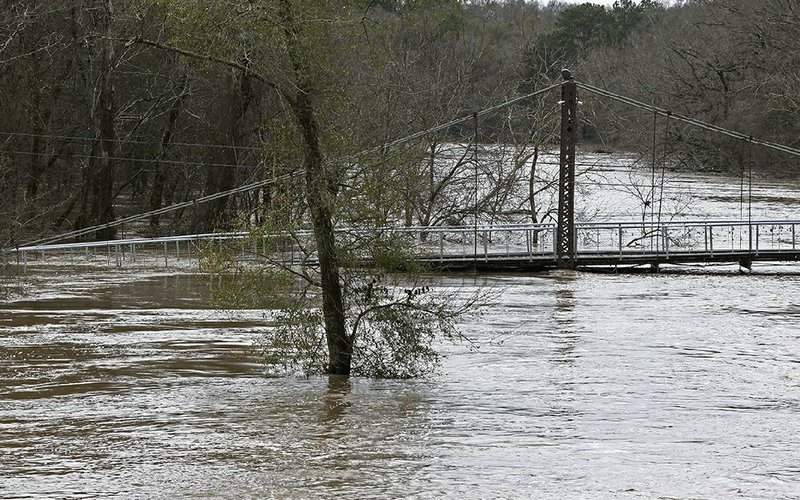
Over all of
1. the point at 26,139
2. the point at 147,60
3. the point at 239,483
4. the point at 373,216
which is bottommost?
the point at 239,483

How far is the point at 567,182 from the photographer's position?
1772 inches

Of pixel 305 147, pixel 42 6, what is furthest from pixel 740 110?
pixel 305 147

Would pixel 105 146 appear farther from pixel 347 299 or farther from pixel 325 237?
pixel 325 237

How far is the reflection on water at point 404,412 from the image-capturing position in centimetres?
1265

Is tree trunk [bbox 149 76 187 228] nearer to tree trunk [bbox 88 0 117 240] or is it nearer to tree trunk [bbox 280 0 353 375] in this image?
tree trunk [bbox 88 0 117 240]

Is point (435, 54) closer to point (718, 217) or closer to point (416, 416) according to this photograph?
point (718, 217)

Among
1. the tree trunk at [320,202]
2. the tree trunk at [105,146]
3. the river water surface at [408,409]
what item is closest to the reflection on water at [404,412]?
the river water surface at [408,409]

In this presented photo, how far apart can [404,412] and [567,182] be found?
95.7 feet

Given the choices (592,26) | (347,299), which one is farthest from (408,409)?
(592,26)

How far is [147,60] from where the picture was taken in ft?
172

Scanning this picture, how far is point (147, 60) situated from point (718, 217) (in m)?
25.9

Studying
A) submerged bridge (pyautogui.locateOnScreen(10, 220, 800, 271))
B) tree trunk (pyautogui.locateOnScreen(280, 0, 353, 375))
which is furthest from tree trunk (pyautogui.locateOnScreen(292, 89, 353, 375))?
submerged bridge (pyautogui.locateOnScreen(10, 220, 800, 271))

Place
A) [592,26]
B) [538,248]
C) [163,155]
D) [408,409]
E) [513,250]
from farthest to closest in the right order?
1. [592,26]
2. [163,155]
3. [513,250]
4. [538,248]
5. [408,409]

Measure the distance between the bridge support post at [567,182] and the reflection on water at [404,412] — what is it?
11.7 metres
